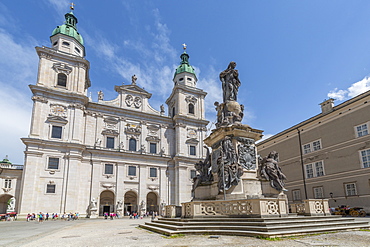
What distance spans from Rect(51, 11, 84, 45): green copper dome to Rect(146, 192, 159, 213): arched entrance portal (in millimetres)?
27410

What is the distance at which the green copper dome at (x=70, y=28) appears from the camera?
135 feet

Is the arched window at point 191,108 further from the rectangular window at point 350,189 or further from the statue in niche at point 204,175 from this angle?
the statue in niche at point 204,175

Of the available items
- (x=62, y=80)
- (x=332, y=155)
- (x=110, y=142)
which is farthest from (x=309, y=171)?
(x=62, y=80)

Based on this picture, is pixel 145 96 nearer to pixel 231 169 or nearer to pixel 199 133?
pixel 199 133

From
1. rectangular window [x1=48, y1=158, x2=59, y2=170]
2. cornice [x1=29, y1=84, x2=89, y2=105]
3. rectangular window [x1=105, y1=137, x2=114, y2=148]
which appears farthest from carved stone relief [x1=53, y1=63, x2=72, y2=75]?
rectangular window [x1=48, y1=158, x2=59, y2=170]

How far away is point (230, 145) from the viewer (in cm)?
1371

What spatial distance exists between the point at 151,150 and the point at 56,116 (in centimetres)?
1494

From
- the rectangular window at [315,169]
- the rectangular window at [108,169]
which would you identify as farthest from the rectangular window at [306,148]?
the rectangular window at [108,169]

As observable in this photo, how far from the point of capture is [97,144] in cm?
3834

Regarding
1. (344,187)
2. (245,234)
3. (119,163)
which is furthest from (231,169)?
(119,163)

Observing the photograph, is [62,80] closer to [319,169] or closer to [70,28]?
[70,28]

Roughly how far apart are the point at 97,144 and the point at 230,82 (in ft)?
91.1

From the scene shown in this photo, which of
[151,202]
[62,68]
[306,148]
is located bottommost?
[151,202]

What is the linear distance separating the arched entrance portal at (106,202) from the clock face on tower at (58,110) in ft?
41.2
